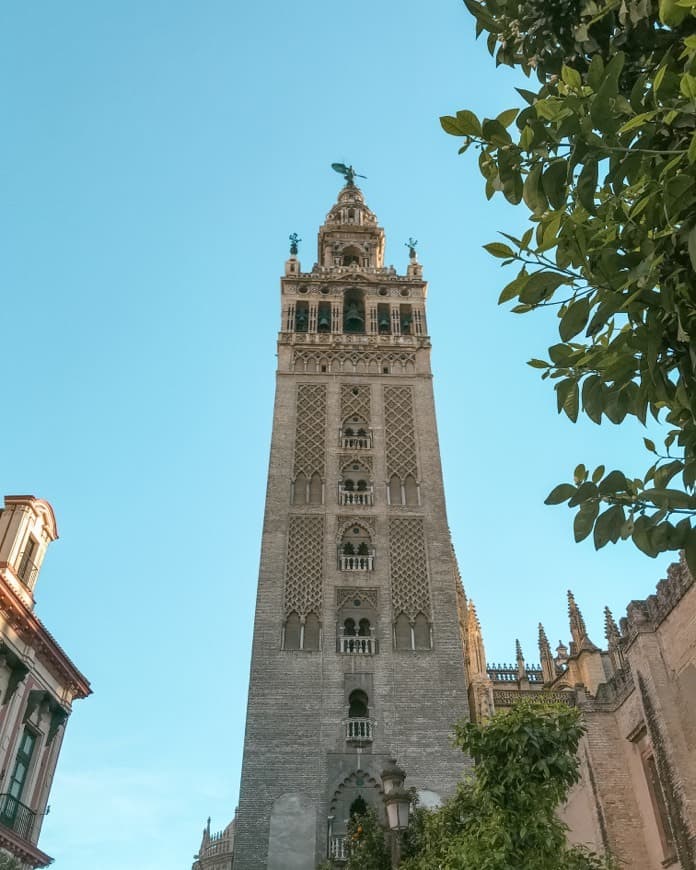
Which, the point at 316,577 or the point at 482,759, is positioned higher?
the point at 316,577

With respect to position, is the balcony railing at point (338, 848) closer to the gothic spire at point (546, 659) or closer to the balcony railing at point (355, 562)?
the balcony railing at point (355, 562)

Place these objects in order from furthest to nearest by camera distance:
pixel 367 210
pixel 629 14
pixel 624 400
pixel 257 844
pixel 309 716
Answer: pixel 367 210 < pixel 309 716 < pixel 257 844 < pixel 629 14 < pixel 624 400

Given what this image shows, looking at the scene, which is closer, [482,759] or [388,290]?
[482,759]

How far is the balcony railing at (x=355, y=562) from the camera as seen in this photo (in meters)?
23.6

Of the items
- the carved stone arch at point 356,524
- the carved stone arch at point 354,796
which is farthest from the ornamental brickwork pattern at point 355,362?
the carved stone arch at point 354,796

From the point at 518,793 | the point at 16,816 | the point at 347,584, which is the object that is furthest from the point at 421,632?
the point at 518,793

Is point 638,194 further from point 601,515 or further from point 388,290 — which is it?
point 388,290

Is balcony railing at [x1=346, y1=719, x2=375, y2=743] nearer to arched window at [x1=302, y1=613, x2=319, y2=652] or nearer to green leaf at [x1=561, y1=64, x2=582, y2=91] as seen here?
arched window at [x1=302, y1=613, x2=319, y2=652]

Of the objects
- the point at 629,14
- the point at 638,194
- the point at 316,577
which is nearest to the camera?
the point at 638,194

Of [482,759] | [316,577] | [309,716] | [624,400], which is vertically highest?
[316,577]

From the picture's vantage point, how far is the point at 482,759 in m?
11.4

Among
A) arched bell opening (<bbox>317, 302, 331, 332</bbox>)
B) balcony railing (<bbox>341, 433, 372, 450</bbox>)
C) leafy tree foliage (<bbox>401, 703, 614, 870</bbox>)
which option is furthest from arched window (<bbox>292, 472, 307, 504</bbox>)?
leafy tree foliage (<bbox>401, 703, 614, 870</bbox>)

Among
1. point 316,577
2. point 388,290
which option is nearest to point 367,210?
point 388,290

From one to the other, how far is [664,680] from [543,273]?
552 inches
